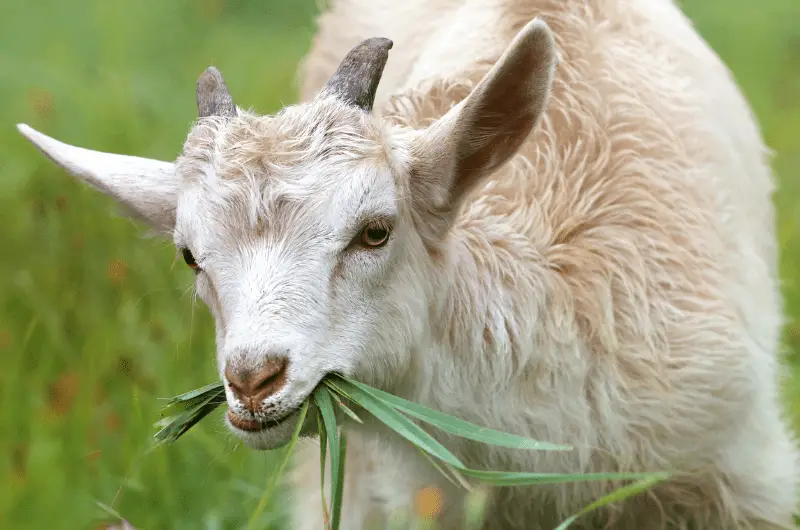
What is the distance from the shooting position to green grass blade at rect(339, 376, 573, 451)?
3.16 meters

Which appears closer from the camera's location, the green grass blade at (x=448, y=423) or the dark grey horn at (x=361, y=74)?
the green grass blade at (x=448, y=423)

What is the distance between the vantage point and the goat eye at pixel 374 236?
3250 millimetres

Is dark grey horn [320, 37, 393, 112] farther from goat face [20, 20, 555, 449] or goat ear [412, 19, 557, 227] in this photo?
goat ear [412, 19, 557, 227]

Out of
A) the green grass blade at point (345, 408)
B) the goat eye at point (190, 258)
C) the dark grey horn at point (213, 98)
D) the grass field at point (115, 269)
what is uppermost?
the dark grey horn at point (213, 98)

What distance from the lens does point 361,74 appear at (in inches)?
136

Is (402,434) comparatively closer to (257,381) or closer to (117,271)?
(257,381)

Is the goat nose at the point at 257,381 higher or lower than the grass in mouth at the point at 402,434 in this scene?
higher

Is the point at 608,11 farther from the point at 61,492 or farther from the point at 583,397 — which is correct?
the point at 61,492

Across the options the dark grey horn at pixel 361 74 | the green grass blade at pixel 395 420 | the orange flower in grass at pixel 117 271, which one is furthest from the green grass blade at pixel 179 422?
the orange flower in grass at pixel 117 271

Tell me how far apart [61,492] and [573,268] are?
1785 millimetres

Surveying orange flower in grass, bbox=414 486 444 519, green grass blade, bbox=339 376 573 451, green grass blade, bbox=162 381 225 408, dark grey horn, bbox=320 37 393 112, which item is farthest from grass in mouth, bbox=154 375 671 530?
dark grey horn, bbox=320 37 393 112

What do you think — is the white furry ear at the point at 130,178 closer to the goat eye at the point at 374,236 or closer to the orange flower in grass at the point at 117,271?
the goat eye at the point at 374,236

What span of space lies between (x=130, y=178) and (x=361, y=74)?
76cm

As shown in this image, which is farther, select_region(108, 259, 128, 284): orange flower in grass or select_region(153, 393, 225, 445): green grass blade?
select_region(108, 259, 128, 284): orange flower in grass
